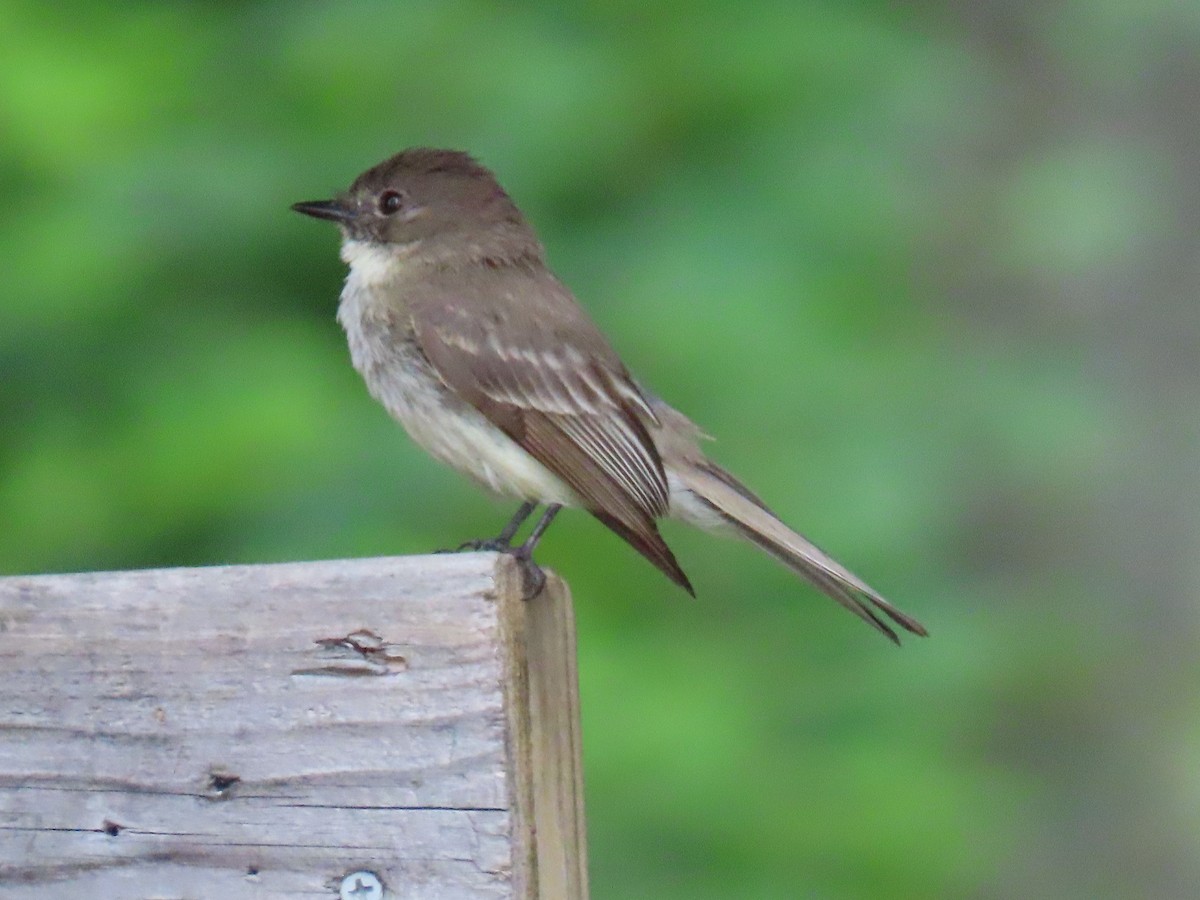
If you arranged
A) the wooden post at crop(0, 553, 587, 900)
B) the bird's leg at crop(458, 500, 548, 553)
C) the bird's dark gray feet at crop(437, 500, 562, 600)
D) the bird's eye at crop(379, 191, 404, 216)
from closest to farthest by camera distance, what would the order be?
the wooden post at crop(0, 553, 587, 900), the bird's dark gray feet at crop(437, 500, 562, 600), the bird's leg at crop(458, 500, 548, 553), the bird's eye at crop(379, 191, 404, 216)

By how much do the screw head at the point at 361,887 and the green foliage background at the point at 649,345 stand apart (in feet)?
8.63

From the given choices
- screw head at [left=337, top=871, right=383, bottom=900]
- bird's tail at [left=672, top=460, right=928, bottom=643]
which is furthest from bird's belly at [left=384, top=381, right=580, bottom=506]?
screw head at [left=337, top=871, right=383, bottom=900]

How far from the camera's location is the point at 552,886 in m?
2.23

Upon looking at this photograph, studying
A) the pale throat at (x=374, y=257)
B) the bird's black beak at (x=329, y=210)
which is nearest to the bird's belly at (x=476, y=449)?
the pale throat at (x=374, y=257)

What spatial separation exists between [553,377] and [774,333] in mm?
1176

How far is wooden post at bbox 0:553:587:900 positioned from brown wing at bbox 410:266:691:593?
5.40ft

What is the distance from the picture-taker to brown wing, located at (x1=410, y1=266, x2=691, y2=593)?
13.6 feet

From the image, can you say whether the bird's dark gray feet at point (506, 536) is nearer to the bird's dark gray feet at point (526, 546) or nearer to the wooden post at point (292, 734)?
the bird's dark gray feet at point (526, 546)

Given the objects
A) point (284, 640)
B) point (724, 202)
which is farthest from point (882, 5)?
point (284, 640)

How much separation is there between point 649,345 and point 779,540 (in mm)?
1401

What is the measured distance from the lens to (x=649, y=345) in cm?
539

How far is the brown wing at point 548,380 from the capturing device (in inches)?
164

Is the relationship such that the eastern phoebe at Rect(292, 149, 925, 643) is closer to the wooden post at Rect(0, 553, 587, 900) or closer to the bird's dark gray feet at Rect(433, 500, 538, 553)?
the bird's dark gray feet at Rect(433, 500, 538, 553)

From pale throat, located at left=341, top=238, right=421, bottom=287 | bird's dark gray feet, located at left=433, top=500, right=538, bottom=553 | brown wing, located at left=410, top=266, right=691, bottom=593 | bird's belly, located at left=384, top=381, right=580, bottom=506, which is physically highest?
pale throat, located at left=341, top=238, right=421, bottom=287
